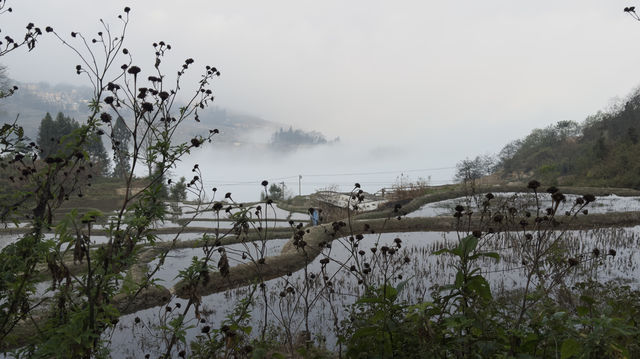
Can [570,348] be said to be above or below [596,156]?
below

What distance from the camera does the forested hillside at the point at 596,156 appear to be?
92.0 feet

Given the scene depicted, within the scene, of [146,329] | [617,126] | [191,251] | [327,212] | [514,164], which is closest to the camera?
[146,329]

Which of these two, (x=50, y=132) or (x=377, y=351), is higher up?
(x=50, y=132)

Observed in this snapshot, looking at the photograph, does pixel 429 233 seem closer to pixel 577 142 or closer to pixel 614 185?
pixel 614 185

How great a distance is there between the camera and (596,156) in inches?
1289

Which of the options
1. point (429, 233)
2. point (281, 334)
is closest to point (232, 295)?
point (281, 334)

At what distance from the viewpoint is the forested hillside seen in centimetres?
2805

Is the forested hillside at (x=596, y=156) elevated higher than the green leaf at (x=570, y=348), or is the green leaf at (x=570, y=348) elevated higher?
the forested hillside at (x=596, y=156)

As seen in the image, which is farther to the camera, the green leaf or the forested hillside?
the forested hillside

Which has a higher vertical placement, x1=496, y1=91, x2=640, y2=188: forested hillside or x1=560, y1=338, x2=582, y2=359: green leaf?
x1=496, y1=91, x2=640, y2=188: forested hillside

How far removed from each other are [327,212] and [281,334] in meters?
16.3

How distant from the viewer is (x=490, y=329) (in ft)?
8.07

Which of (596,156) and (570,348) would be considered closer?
(570,348)

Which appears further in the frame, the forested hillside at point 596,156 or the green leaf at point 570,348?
the forested hillside at point 596,156
